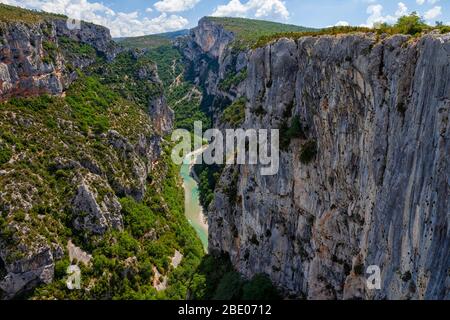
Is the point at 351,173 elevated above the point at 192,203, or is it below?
above

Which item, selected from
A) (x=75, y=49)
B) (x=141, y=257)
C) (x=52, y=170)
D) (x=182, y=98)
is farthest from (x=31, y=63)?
(x=182, y=98)

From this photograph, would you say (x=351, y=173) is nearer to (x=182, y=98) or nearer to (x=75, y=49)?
(x=75, y=49)

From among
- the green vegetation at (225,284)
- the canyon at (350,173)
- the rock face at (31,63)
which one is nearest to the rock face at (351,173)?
the canyon at (350,173)

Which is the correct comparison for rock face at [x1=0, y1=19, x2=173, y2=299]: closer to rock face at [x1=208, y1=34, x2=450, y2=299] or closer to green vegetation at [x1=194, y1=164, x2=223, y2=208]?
green vegetation at [x1=194, y1=164, x2=223, y2=208]

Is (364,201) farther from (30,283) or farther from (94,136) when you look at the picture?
(94,136)

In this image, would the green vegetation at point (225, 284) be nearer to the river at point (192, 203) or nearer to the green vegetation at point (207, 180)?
the river at point (192, 203)
